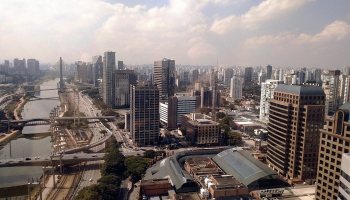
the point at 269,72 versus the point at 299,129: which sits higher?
the point at 269,72

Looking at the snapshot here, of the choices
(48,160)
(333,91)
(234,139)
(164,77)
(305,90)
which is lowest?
(48,160)

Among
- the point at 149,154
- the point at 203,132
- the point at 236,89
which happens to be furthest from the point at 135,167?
the point at 236,89

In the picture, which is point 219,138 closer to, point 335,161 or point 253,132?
point 253,132

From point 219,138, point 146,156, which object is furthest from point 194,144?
point 146,156

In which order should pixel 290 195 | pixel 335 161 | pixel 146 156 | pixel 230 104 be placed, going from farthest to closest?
1. pixel 230 104
2. pixel 146 156
3. pixel 290 195
4. pixel 335 161

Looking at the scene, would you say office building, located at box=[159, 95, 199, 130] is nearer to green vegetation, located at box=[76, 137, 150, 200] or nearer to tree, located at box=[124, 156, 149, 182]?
green vegetation, located at box=[76, 137, 150, 200]

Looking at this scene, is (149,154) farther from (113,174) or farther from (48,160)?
(48,160)
